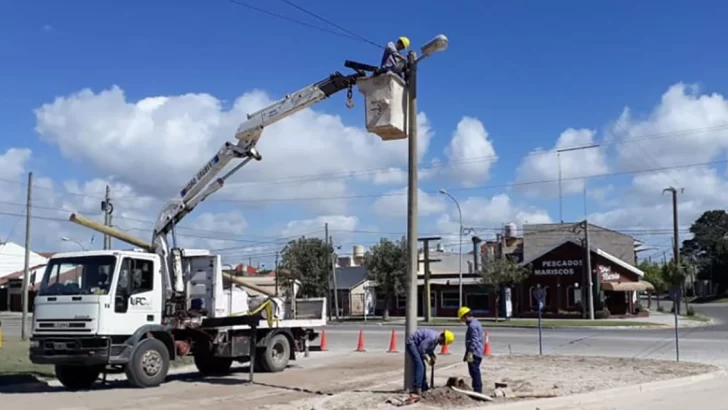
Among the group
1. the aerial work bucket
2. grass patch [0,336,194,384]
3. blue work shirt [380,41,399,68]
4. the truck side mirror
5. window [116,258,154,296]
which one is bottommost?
grass patch [0,336,194,384]

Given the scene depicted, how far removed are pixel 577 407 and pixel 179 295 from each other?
9.12 meters

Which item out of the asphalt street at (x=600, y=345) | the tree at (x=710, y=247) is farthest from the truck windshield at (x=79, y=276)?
the tree at (x=710, y=247)

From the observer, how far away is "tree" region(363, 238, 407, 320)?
→ 201ft

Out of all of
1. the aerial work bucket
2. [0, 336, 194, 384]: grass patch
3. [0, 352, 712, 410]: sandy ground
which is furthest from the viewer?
[0, 336, 194, 384]: grass patch

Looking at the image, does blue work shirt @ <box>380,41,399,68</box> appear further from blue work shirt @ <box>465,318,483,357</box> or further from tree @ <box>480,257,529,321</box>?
tree @ <box>480,257,529,321</box>

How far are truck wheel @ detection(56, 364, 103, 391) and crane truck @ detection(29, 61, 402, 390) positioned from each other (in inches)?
0.8

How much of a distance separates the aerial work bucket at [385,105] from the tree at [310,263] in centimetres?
5211

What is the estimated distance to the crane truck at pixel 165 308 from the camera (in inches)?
623

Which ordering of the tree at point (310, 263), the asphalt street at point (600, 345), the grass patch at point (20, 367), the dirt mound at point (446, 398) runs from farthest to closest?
1. the tree at point (310, 263)
2. the asphalt street at point (600, 345)
3. the grass patch at point (20, 367)
4. the dirt mound at point (446, 398)

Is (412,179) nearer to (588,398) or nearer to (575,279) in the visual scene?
(588,398)

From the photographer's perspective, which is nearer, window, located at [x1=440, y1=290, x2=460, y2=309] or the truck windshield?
the truck windshield

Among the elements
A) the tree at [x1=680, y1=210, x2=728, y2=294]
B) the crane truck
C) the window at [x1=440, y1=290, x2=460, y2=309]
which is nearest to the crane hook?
the crane truck

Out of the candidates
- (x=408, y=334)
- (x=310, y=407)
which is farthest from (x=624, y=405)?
(x=310, y=407)

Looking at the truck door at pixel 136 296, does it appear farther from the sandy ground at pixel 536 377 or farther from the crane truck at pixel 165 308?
the sandy ground at pixel 536 377
